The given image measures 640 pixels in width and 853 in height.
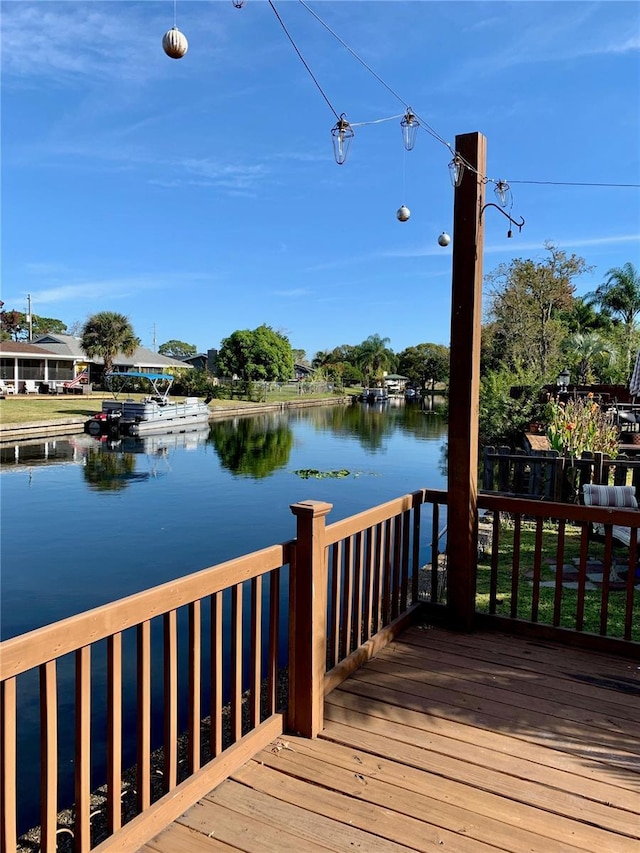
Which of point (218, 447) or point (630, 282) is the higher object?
point (630, 282)

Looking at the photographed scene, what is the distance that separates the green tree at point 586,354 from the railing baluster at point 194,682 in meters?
21.2

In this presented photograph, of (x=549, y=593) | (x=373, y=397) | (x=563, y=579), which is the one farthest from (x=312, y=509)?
(x=373, y=397)

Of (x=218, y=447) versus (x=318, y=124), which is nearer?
(x=318, y=124)

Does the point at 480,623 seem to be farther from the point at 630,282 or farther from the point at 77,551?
the point at 630,282

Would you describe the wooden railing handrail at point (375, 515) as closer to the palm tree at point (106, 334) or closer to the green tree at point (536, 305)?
the green tree at point (536, 305)

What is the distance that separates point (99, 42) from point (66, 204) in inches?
944

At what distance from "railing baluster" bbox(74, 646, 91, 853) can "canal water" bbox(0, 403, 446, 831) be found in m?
2.11

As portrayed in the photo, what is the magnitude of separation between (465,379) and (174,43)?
213 cm

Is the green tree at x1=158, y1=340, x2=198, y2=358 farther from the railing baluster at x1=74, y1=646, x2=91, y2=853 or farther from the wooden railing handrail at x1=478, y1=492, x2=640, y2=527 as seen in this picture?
the railing baluster at x1=74, y1=646, x2=91, y2=853

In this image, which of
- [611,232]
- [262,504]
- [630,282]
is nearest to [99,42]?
[262,504]

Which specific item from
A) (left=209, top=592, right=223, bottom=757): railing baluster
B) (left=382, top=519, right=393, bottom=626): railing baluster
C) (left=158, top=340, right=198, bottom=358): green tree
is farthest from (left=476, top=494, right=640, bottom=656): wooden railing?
(left=158, top=340, right=198, bottom=358): green tree

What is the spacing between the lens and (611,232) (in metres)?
21.4

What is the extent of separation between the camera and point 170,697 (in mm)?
1829

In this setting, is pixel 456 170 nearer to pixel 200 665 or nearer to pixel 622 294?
pixel 200 665
